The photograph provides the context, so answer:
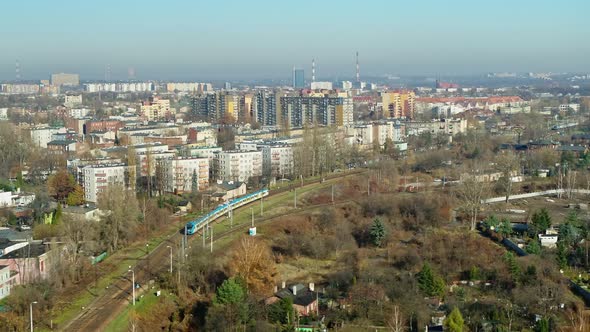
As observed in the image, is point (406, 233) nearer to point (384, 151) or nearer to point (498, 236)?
point (498, 236)

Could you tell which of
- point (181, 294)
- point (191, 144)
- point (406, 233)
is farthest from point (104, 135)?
point (181, 294)

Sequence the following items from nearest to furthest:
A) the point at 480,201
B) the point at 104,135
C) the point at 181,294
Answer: the point at 181,294 < the point at 480,201 < the point at 104,135

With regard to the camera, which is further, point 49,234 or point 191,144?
point 191,144

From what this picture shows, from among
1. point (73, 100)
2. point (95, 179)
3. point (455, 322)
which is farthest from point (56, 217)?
point (73, 100)

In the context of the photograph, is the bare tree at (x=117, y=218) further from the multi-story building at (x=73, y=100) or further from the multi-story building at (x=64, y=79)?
the multi-story building at (x=64, y=79)

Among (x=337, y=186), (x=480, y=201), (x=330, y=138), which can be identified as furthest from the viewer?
(x=330, y=138)
